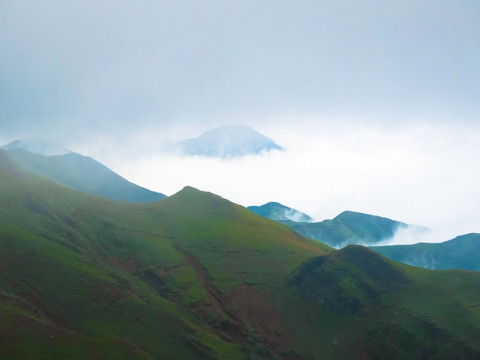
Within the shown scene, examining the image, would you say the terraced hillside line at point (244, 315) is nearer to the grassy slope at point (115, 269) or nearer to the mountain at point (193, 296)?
the mountain at point (193, 296)

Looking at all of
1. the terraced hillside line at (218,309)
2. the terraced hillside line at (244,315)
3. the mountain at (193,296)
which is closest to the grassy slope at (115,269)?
the mountain at (193,296)

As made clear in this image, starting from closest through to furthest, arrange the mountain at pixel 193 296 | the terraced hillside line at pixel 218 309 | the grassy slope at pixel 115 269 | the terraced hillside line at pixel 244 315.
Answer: the mountain at pixel 193 296 → the grassy slope at pixel 115 269 → the terraced hillside line at pixel 218 309 → the terraced hillside line at pixel 244 315

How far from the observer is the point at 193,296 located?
153875 mm

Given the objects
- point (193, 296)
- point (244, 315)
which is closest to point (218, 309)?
point (244, 315)

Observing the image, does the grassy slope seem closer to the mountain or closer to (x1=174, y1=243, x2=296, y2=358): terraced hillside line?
the mountain

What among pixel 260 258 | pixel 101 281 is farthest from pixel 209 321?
pixel 260 258

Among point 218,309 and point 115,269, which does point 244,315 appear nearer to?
point 218,309

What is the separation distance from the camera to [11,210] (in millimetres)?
152125

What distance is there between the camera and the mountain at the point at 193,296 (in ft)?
355

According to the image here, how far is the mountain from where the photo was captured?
108 m

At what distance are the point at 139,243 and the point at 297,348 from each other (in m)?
68.6

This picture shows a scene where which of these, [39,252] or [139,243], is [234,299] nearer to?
[139,243]

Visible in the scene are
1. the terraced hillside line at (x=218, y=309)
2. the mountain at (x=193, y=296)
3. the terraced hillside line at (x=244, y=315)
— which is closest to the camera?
the mountain at (x=193, y=296)

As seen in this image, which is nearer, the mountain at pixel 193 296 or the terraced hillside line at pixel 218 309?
the mountain at pixel 193 296
